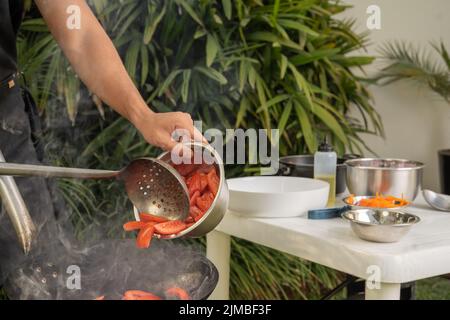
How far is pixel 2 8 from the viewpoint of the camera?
58.8 inches

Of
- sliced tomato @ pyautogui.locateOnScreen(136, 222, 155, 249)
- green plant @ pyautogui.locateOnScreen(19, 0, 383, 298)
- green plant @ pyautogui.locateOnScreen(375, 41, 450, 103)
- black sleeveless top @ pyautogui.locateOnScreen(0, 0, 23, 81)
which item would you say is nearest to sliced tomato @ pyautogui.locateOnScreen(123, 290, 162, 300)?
sliced tomato @ pyautogui.locateOnScreen(136, 222, 155, 249)

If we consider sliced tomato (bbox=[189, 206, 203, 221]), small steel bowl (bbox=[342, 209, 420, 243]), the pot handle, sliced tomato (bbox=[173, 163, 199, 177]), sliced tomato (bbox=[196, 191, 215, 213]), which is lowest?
the pot handle

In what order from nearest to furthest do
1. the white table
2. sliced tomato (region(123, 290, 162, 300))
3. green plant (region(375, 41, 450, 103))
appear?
sliced tomato (region(123, 290, 162, 300)) < the white table < green plant (region(375, 41, 450, 103))

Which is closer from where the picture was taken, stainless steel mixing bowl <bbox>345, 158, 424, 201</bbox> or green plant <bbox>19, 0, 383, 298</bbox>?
stainless steel mixing bowl <bbox>345, 158, 424, 201</bbox>

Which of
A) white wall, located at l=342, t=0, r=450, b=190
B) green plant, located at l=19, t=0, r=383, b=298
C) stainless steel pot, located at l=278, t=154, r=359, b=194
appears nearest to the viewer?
stainless steel pot, located at l=278, t=154, r=359, b=194

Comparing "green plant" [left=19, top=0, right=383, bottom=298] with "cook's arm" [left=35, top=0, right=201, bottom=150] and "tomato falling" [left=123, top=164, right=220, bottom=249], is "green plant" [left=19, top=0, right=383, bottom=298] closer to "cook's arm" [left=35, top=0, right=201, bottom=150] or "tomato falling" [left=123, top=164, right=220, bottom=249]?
"cook's arm" [left=35, top=0, right=201, bottom=150]

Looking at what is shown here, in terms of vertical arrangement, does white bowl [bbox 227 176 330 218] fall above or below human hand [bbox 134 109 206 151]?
below

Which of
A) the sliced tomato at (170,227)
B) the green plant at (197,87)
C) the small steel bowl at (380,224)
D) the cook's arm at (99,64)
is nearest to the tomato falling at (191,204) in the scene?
the sliced tomato at (170,227)

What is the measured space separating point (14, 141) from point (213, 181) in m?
0.57

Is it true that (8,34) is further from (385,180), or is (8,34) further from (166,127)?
(385,180)

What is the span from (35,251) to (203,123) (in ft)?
5.90

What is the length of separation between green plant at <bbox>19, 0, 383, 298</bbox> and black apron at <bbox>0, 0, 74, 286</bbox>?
1.13 meters

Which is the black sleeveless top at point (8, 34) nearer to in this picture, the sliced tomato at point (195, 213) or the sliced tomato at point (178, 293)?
the sliced tomato at point (195, 213)

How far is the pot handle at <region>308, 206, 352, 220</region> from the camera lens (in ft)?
4.91
